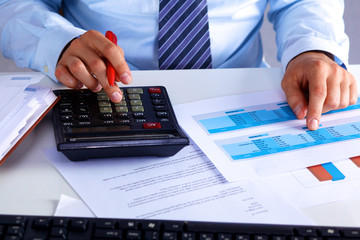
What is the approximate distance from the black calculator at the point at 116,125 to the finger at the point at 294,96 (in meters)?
0.19

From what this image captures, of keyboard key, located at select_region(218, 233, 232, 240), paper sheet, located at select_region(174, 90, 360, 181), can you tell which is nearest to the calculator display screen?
paper sheet, located at select_region(174, 90, 360, 181)

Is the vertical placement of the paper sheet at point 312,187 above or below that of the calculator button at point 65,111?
below

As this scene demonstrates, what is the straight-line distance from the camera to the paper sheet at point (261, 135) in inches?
21.0

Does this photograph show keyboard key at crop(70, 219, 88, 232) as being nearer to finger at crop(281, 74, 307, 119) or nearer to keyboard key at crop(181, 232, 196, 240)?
keyboard key at crop(181, 232, 196, 240)

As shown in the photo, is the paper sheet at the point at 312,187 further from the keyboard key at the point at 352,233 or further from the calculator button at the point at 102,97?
the calculator button at the point at 102,97

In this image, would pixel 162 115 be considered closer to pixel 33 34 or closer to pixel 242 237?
pixel 242 237

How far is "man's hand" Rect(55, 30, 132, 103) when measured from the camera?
603mm

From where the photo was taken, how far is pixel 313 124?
0.61 meters

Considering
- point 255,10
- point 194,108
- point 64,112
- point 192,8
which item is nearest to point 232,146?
point 194,108

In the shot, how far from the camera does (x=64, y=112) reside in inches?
22.3

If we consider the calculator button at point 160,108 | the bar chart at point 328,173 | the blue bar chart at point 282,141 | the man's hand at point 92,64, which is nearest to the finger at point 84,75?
the man's hand at point 92,64

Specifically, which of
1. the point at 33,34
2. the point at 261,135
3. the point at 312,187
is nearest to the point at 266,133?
the point at 261,135

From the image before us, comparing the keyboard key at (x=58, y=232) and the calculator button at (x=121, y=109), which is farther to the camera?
the calculator button at (x=121, y=109)

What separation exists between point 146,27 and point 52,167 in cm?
42
